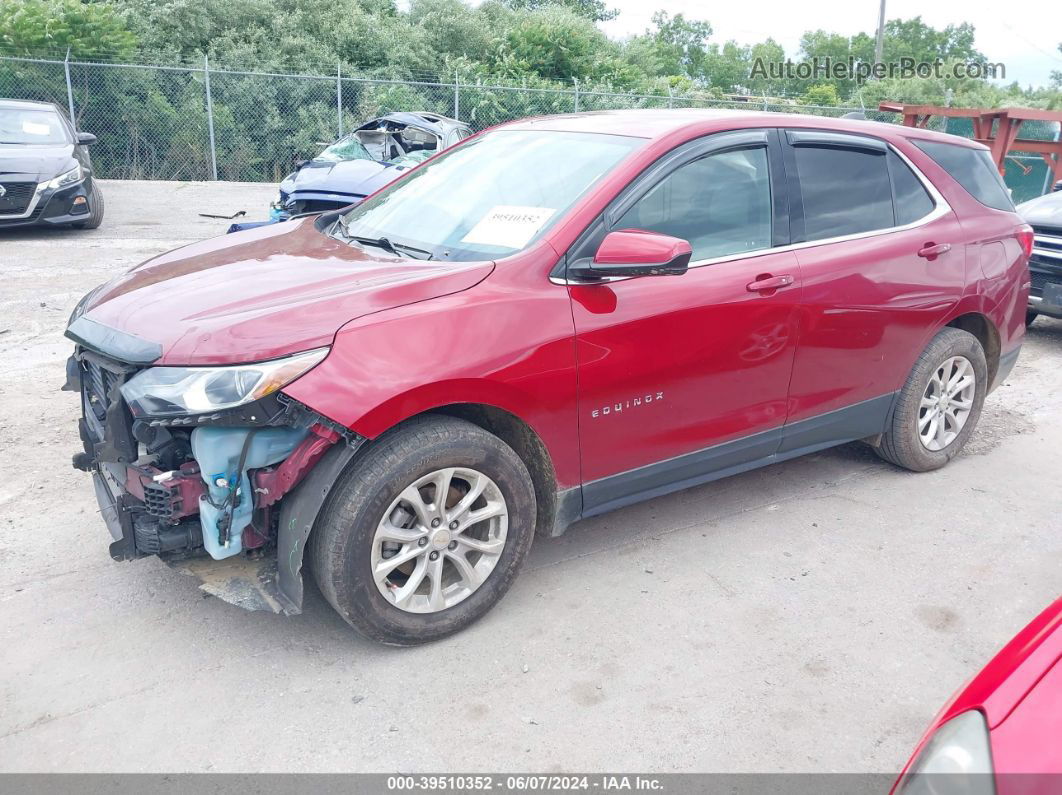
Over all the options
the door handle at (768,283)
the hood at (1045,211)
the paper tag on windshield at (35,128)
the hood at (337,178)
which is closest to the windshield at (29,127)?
the paper tag on windshield at (35,128)

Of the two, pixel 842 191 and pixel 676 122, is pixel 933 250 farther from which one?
pixel 676 122

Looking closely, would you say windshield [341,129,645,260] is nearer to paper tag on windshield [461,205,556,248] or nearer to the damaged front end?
paper tag on windshield [461,205,556,248]

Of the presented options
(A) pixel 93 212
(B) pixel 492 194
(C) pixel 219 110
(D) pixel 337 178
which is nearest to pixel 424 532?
(B) pixel 492 194

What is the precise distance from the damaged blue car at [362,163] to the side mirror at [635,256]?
426 centimetres

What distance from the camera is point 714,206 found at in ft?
12.2

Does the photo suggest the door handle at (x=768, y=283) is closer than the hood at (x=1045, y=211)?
Yes

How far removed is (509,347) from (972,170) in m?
3.15

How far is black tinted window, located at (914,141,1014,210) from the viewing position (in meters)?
4.66

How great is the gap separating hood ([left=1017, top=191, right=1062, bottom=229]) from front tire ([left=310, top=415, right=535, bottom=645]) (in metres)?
6.61

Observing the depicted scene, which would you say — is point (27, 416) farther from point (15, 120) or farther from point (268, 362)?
point (15, 120)

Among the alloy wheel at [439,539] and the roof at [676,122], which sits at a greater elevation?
the roof at [676,122]

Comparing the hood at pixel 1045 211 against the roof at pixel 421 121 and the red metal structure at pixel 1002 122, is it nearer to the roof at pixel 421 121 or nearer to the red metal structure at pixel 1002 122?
the red metal structure at pixel 1002 122

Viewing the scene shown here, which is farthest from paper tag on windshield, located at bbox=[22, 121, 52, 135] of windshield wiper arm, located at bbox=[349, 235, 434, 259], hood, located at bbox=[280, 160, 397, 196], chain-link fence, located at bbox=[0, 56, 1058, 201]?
windshield wiper arm, located at bbox=[349, 235, 434, 259]

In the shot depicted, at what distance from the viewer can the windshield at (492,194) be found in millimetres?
3453
